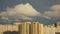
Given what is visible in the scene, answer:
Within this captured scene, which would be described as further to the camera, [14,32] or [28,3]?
[28,3]

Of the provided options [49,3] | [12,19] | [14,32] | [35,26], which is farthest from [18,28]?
[49,3]

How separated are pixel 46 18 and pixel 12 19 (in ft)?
2.11

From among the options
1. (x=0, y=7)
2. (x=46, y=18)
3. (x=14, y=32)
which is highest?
(x=0, y=7)

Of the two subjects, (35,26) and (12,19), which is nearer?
(35,26)

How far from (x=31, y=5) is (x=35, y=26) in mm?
1112

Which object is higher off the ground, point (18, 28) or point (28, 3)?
point (28, 3)

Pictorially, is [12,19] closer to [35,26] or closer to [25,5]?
[25,5]

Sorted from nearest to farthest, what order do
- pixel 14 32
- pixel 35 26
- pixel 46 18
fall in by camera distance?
pixel 35 26, pixel 14 32, pixel 46 18

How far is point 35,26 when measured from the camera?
8.02ft

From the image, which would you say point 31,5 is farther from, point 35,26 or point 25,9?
point 35,26

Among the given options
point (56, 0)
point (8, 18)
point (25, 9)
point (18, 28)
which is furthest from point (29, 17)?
point (18, 28)

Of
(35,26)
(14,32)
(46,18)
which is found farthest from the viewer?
(46,18)

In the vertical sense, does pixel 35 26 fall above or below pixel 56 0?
below

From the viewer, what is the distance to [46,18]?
344 centimetres
